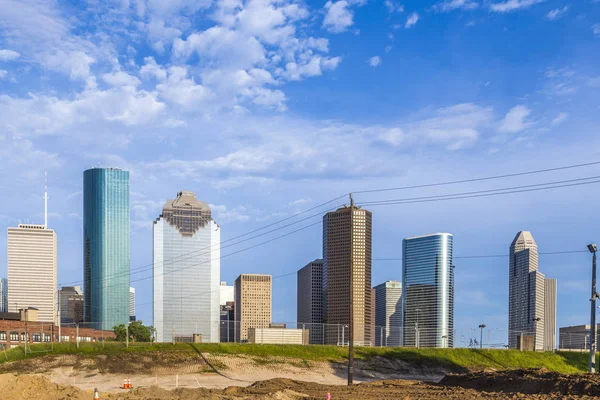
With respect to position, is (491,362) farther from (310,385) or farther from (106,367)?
(106,367)

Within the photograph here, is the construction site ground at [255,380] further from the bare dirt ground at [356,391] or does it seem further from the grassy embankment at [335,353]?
the grassy embankment at [335,353]

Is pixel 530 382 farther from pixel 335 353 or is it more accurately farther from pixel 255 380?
pixel 335 353

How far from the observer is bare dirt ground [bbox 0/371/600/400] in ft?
93.0

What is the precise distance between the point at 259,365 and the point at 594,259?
26710 mm

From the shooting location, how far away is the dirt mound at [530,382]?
29.9 metres

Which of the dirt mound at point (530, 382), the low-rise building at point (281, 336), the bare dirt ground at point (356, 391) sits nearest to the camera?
the bare dirt ground at point (356, 391)

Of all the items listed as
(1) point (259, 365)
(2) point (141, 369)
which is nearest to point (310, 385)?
(1) point (259, 365)

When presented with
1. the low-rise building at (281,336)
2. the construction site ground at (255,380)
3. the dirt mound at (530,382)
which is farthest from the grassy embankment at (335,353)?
the dirt mound at (530,382)

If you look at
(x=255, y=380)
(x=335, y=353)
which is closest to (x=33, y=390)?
(x=255, y=380)

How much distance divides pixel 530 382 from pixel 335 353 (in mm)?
24490

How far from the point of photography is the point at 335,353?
5522 centimetres

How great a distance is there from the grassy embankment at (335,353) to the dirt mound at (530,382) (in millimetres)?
16665

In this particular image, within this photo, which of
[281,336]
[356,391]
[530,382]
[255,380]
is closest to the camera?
[530,382]

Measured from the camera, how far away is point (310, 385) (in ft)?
126
